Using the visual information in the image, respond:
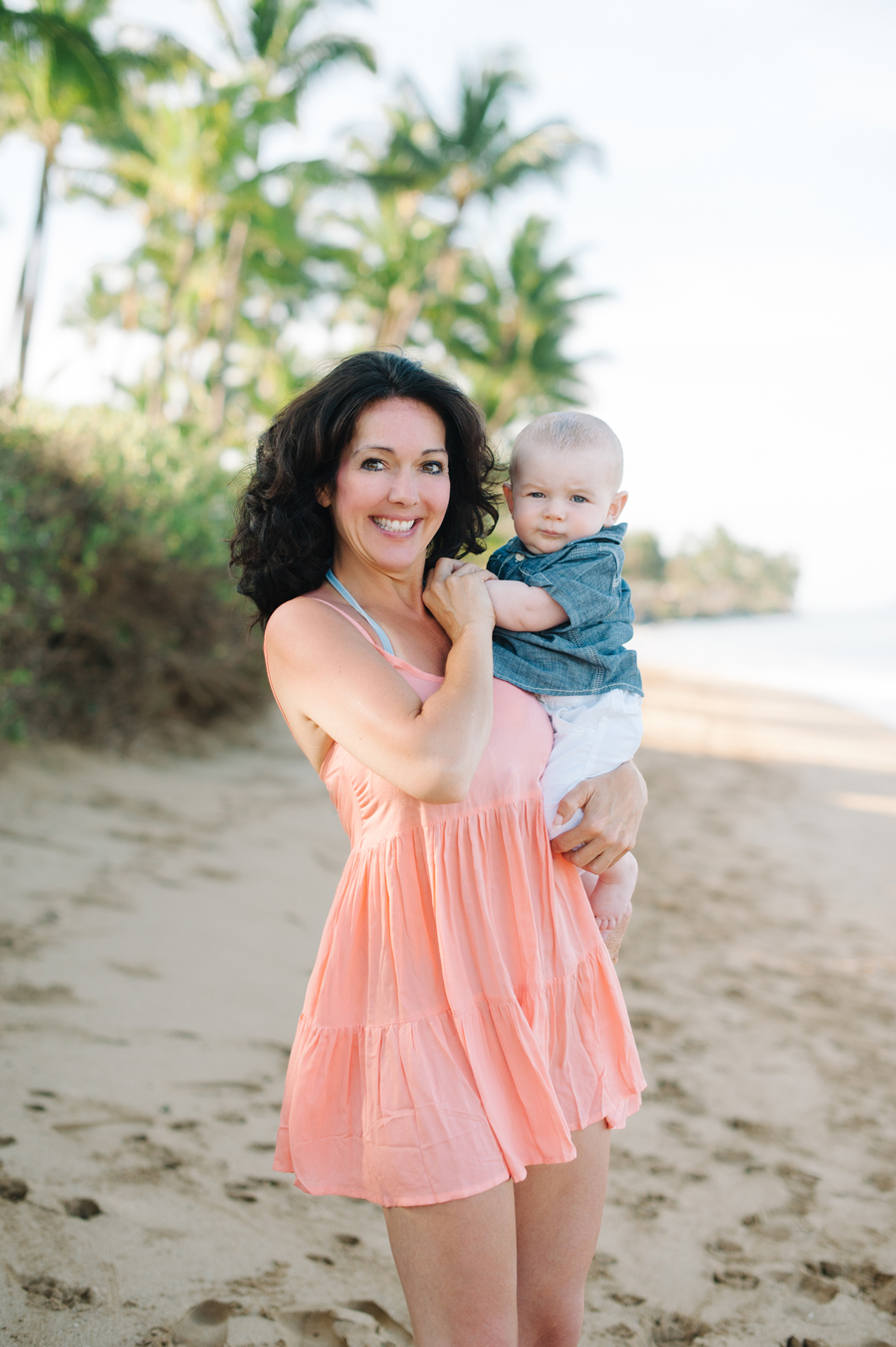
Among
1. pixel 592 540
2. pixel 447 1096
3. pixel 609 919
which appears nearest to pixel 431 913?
pixel 447 1096

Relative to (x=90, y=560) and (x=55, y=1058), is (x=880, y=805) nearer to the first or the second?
(x=90, y=560)

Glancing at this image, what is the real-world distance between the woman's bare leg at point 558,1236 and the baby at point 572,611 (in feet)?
1.62

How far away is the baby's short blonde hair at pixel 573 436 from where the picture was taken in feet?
7.05

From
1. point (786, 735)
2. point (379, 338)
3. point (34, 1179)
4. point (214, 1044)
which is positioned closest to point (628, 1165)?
point (214, 1044)

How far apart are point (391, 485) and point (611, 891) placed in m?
0.99

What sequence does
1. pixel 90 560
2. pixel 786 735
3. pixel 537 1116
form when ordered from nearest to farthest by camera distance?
pixel 537 1116 < pixel 90 560 < pixel 786 735

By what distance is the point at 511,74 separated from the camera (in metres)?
25.5

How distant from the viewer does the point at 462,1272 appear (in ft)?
5.35

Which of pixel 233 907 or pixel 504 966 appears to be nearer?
pixel 504 966

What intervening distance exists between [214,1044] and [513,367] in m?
27.9

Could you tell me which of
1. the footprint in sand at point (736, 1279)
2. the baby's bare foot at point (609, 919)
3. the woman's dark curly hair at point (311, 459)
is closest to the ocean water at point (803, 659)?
the footprint in sand at point (736, 1279)

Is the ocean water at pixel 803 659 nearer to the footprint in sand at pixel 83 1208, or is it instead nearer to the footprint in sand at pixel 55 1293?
the footprint in sand at pixel 83 1208

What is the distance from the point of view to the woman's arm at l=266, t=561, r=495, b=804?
167cm

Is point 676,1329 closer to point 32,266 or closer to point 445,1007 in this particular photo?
point 445,1007
